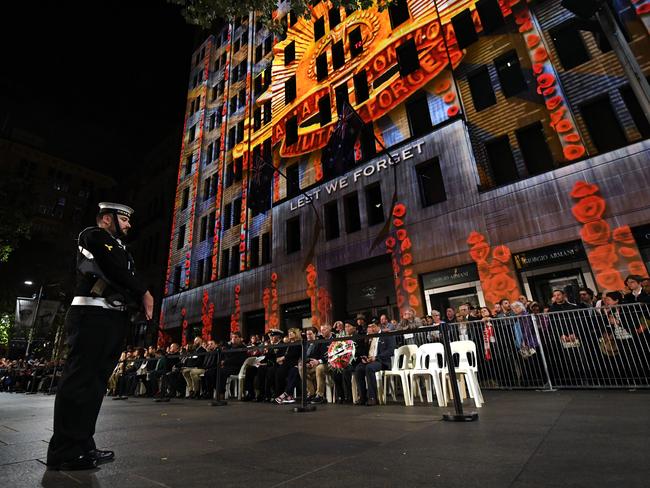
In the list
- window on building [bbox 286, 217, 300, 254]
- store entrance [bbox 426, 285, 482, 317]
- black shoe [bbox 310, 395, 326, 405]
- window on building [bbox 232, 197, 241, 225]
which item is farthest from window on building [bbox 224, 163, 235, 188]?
black shoe [bbox 310, 395, 326, 405]

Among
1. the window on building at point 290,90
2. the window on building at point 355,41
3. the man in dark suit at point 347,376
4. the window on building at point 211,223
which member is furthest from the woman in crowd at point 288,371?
the window on building at point 211,223

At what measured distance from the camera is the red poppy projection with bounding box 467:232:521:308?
1164 cm

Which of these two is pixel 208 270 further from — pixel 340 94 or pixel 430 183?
pixel 430 183

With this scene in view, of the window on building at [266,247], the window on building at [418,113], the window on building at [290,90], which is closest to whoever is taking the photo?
the window on building at [418,113]

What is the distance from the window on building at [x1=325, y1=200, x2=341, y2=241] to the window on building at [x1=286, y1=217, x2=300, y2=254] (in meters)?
2.30

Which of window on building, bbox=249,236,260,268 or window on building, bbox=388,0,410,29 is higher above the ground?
window on building, bbox=388,0,410,29

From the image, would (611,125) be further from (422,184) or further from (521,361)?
(521,361)

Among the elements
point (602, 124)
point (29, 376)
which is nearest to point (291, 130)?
point (602, 124)

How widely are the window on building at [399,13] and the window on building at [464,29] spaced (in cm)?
303

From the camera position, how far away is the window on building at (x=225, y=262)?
2335 cm

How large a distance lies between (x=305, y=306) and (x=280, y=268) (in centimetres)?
283

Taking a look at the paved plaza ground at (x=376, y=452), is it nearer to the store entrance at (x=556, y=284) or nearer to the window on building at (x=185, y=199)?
the store entrance at (x=556, y=284)

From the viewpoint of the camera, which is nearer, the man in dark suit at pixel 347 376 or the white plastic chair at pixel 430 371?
the white plastic chair at pixel 430 371

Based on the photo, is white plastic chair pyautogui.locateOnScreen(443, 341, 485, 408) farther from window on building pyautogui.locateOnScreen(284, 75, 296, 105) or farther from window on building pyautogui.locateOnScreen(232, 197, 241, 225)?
window on building pyautogui.locateOnScreen(284, 75, 296, 105)
